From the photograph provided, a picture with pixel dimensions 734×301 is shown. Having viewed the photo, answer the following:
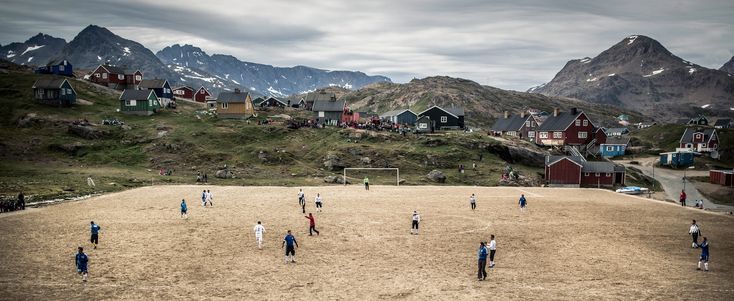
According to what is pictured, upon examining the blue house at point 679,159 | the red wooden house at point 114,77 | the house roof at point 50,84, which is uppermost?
the red wooden house at point 114,77

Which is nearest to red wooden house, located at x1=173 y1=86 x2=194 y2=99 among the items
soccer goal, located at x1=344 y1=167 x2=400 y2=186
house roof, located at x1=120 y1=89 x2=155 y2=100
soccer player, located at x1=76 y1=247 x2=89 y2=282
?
house roof, located at x1=120 y1=89 x2=155 y2=100

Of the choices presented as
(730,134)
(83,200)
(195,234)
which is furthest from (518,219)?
(730,134)

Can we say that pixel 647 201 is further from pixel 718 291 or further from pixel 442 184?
pixel 718 291

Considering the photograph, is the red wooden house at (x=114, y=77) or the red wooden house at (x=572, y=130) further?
the red wooden house at (x=114, y=77)

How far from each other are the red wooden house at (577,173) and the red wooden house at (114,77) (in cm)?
10309

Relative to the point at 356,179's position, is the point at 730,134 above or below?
above

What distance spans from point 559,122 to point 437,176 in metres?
48.4

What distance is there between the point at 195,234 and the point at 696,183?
282ft

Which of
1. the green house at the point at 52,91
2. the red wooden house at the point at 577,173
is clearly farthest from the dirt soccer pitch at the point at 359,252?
the green house at the point at 52,91

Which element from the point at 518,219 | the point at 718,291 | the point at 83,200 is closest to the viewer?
the point at 718,291

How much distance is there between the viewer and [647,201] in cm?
5416

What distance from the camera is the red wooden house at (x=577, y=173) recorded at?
70375 mm

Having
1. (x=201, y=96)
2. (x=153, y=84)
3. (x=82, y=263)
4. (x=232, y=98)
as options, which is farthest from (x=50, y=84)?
(x=82, y=263)

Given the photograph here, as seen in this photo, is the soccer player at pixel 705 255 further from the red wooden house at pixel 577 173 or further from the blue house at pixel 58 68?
the blue house at pixel 58 68
